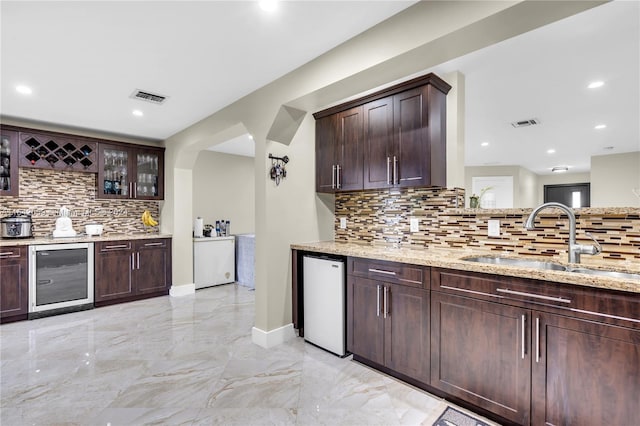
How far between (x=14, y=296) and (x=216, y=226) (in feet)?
8.94

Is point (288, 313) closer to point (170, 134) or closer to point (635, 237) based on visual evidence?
point (635, 237)

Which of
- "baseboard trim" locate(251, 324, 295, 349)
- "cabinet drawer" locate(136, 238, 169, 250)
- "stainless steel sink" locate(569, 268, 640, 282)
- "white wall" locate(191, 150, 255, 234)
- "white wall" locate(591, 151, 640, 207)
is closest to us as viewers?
"stainless steel sink" locate(569, 268, 640, 282)

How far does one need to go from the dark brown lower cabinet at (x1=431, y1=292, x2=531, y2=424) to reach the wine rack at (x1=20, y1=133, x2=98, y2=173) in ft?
15.7

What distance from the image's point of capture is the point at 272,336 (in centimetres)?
296

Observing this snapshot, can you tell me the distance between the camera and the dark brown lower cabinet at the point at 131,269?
4133 millimetres

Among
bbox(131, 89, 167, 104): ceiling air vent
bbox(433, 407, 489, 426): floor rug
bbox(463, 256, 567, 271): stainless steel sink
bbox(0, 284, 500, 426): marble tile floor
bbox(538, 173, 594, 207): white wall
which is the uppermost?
bbox(131, 89, 167, 104): ceiling air vent

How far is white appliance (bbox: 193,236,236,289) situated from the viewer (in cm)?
505

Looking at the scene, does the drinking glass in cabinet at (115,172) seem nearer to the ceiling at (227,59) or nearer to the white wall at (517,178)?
the ceiling at (227,59)

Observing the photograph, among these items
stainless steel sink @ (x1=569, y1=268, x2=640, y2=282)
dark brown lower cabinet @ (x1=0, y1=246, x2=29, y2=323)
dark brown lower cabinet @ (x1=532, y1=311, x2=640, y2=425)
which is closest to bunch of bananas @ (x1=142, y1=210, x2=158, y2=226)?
dark brown lower cabinet @ (x1=0, y1=246, x2=29, y2=323)

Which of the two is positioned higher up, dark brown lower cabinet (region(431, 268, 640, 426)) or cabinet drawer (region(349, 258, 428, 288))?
cabinet drawer (region(349, 258, 428, 288))

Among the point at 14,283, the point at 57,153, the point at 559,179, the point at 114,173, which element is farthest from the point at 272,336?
the point at 559,179

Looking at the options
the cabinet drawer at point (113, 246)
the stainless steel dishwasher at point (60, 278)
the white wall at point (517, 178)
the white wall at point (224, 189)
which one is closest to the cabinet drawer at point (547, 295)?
the cabinet drawer at point (113, 246)

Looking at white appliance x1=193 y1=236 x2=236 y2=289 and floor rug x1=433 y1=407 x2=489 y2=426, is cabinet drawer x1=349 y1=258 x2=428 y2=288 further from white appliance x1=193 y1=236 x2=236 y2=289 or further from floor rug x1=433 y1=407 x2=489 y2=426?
white appliance x1=193 y1=236 x2=236 y2=289

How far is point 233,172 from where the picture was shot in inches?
248
